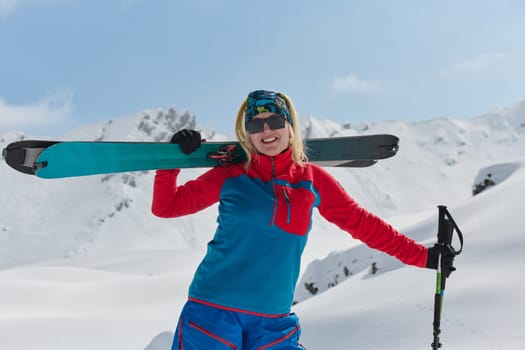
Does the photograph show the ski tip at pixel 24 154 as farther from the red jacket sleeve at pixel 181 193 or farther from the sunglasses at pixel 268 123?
the sunglasses at pixel 268 123

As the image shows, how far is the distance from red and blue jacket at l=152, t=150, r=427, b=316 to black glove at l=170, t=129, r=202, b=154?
0.78 feet

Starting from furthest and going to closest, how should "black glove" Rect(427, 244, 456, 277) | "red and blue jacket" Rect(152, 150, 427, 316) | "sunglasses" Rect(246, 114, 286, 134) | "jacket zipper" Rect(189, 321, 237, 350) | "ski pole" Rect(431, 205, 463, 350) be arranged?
"ski pole" Rect(431, 205, 463, 350)
"black glove" Rect(427, 244, 456, 277)
"sunglasses" Rect(246, 114, 286, 134)
"red and blue jacket" Rect(152, 150, 427, 316)
"jacket zipper" Rect(189, 321, 237, 350)

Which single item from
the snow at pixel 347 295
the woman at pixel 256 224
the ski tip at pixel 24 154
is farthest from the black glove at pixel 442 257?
the ski tip at pixel 24 154

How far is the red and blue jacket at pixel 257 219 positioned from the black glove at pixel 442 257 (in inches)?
22.3

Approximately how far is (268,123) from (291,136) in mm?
196

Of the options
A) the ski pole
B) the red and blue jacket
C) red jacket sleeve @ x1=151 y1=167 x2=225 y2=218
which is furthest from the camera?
the ski pole

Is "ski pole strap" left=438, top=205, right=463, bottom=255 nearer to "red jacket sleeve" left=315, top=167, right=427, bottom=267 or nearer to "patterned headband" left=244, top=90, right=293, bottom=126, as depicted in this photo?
"red jacket sleeve" left=315, top=167, right=427, bottom=267

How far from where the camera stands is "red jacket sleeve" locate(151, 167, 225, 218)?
3.13 meters

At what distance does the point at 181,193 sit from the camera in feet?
10.4

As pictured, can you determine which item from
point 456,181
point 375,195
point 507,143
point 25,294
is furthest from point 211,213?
point 507,143

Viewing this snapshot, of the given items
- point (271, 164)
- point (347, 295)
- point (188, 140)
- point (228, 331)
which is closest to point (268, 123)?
point (271, 164)

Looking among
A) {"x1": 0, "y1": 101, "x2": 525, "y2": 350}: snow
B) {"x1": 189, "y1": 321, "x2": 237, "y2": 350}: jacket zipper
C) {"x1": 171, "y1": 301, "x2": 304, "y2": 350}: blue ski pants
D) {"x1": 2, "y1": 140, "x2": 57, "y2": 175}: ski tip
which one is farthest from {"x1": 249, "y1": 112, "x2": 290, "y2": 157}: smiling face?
{"x1": 0, "y1": 101, "x2": 525, "y2": 350}: snow

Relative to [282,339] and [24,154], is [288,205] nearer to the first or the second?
[282,339]

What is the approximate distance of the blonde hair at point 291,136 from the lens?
10.8ft
